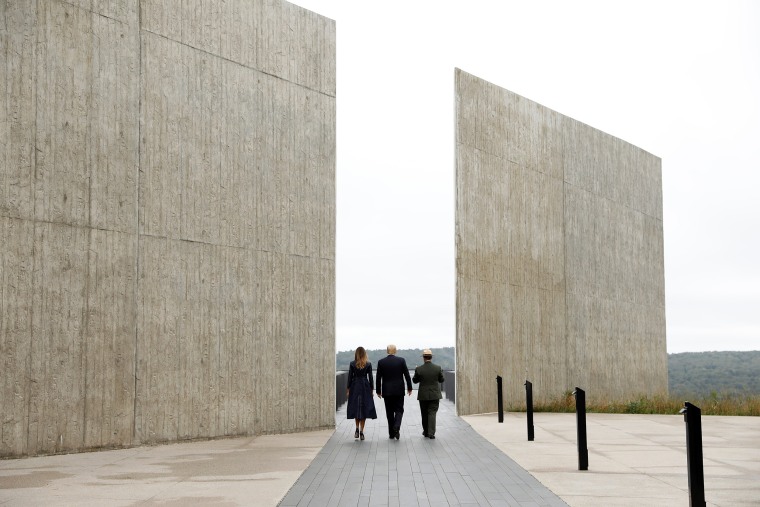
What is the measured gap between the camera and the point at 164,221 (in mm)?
14867

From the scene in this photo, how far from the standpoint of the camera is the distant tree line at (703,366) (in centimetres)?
6688

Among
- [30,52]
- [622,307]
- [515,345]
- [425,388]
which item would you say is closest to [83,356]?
[30,52]

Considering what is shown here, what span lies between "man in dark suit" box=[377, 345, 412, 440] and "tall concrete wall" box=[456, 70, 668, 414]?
5.28m

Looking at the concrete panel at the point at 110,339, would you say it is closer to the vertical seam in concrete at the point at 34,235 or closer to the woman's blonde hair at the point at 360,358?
the vertical seam in concrete at the point at 34,235

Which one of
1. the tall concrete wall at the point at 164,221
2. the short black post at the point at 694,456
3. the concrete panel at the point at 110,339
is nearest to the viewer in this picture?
the short black post at the point at 694,456

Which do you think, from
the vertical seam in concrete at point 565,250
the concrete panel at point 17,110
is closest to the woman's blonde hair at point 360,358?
the concrete panel at point 17,110

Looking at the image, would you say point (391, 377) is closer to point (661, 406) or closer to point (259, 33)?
point (259, 33)

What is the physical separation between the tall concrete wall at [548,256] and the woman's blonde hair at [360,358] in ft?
18.4

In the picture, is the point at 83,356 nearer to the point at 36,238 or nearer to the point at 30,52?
the point at 36,238

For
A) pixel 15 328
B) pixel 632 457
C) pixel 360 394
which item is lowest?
pixel 632 457

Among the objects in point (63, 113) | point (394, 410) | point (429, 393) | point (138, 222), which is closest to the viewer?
point (63, 113)

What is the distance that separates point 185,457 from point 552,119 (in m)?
15.9

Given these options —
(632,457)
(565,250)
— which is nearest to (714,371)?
(565,250)

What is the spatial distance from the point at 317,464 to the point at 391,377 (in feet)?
12.4
